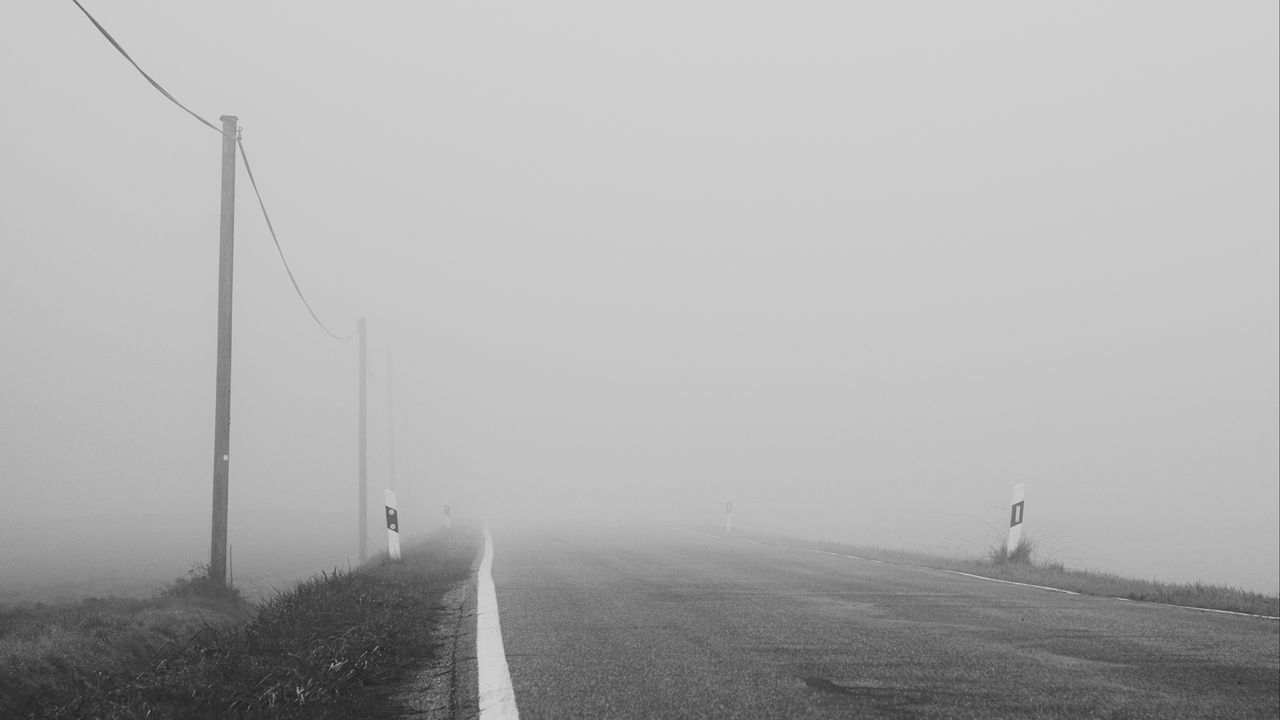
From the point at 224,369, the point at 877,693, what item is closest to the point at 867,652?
the point at 877,693

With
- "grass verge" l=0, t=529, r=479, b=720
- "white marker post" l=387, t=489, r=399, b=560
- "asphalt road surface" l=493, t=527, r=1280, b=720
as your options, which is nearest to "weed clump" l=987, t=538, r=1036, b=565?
"asphalt road surface" l=493, t=527, r=1280, b=720

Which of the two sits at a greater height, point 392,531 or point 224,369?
point 224,369

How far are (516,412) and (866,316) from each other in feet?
179

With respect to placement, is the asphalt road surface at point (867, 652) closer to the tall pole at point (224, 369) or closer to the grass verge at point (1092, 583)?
the grass verge at point (1092, 583)

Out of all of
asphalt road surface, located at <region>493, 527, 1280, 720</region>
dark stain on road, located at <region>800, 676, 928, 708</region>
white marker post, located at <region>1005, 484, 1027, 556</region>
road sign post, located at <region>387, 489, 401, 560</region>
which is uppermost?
dark stain on road, located at <region>800, 676, 928, 708</region>

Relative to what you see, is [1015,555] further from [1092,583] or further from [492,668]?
[492,668]

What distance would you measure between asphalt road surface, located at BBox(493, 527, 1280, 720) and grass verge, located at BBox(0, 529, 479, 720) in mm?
745

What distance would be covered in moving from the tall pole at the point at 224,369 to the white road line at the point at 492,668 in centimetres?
589

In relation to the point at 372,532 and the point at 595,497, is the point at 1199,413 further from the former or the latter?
the point at 372,532

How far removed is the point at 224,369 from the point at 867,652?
11.1 meters

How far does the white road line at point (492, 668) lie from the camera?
12.9 feet

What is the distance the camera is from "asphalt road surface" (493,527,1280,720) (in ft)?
13.6

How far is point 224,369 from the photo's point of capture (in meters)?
13.5

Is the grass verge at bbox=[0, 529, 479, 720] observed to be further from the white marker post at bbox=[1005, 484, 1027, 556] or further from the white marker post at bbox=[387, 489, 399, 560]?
the white marker post at bbox=[1005, 484, 1027, 556]
